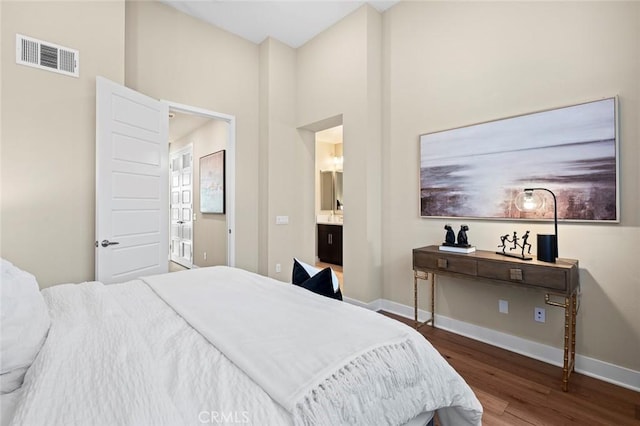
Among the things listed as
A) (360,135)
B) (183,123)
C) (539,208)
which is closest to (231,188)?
(360,135)

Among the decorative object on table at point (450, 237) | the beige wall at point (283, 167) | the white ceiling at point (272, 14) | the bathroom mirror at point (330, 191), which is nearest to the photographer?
the decorative object on table at point (450, 237)

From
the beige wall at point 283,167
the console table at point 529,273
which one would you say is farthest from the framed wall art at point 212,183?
the console table at point 529,273

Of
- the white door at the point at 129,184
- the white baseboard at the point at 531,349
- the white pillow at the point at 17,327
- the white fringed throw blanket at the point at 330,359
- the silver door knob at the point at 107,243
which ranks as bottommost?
the white baseboard at the point at 531,349

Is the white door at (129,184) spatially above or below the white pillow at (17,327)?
above

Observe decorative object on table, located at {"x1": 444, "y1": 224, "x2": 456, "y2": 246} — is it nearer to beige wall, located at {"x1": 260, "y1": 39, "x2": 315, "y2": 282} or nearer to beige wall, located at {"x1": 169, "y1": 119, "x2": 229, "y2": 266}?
beige wall, located at {"x1": 260, "y1": 39, "x2": 315, "y2": 282}

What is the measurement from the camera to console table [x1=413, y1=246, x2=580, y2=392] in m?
1.92

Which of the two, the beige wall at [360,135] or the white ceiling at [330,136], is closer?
Result: the beige wall at [360,135]

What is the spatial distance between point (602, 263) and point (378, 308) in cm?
201

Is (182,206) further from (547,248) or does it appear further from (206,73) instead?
(547,248)

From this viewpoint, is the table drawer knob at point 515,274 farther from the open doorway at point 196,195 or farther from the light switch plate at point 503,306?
the open doorway at point 196,195

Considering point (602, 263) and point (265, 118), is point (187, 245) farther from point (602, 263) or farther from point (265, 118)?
point (602, 263)

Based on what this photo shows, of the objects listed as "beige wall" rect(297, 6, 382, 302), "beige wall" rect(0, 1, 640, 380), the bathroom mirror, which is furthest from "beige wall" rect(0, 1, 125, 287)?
the bathroom mirror

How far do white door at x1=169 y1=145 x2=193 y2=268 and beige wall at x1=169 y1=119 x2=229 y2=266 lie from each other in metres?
0.21

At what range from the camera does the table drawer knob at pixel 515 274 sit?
6.83 ft
